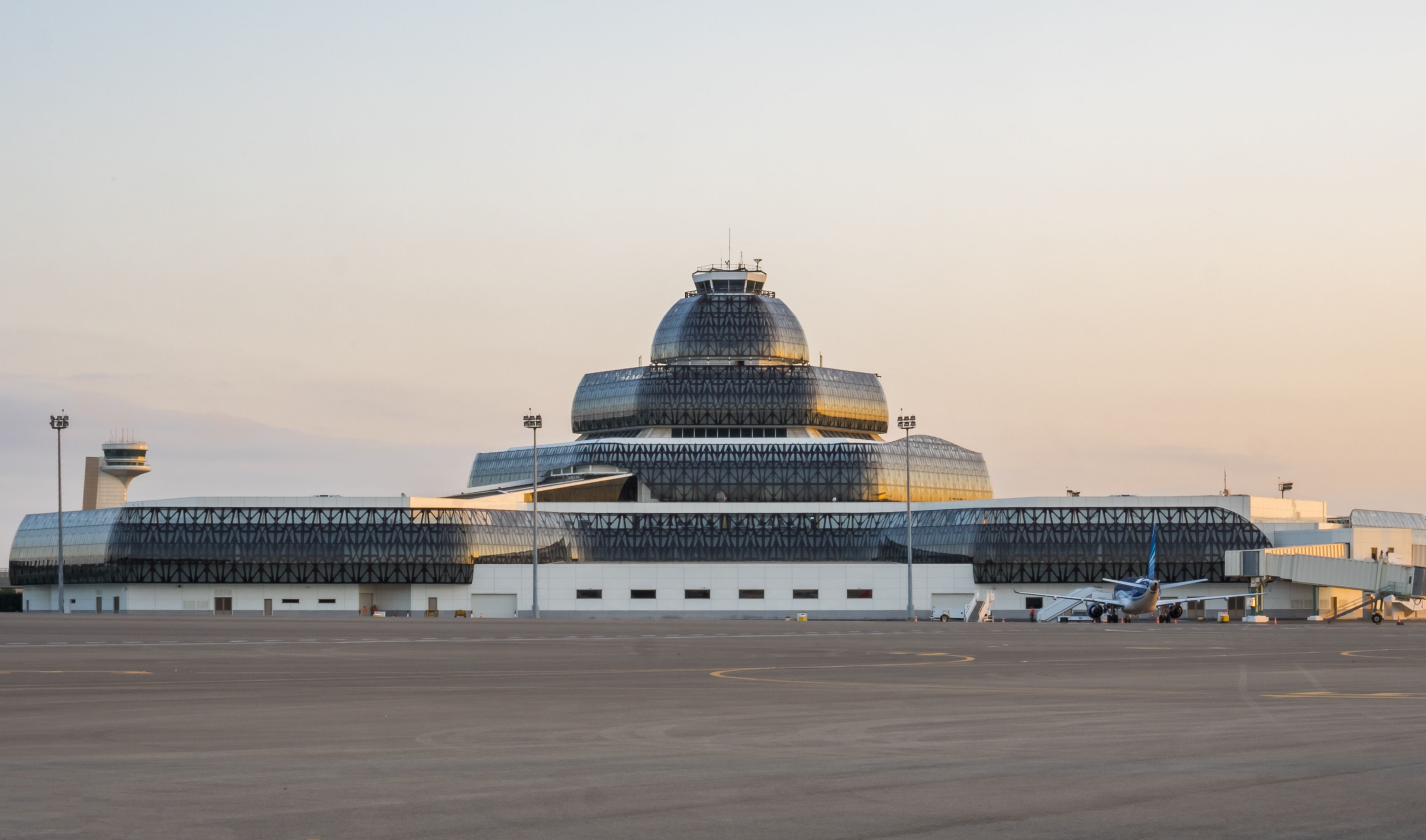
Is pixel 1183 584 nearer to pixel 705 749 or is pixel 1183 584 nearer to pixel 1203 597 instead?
pixel 1203 597

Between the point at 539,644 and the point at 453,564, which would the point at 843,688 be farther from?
the point at 453,564

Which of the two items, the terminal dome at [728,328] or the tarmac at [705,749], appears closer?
the tarmac at [705,749]

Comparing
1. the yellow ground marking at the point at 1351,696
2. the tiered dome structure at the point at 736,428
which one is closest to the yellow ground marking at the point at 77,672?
the yellow ground marking at the point at 1351,696

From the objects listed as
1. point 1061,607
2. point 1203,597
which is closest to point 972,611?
point 1061,607

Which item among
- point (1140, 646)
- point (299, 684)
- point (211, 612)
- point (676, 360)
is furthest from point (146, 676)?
point (676, 360)

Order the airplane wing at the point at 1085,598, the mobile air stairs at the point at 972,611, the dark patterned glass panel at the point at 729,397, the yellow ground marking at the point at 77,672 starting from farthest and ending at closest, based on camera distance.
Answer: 1. the dark patterned glass panel at the point at 729,397
2. the mobile air stairs at the point at 972,611
3. the airplane wing at the point at 1085,598
4. the yellow ground marking at the point at 77,672

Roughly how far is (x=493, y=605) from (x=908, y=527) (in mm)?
39630

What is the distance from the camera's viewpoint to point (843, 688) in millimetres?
35469

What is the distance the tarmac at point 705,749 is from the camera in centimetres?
1572

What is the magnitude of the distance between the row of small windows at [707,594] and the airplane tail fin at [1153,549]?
25794 mm

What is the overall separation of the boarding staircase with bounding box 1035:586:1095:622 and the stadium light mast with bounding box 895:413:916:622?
35.0 ft

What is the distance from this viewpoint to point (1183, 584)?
449 feet

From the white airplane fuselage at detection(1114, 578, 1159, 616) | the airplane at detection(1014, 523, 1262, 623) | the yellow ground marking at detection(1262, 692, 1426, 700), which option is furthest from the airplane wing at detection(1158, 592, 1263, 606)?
the yellow ground marking at detection(1262, 692, 1426, 700)

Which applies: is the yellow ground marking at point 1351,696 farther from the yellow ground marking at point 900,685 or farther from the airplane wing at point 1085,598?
the airplane wing at point 1085,598
